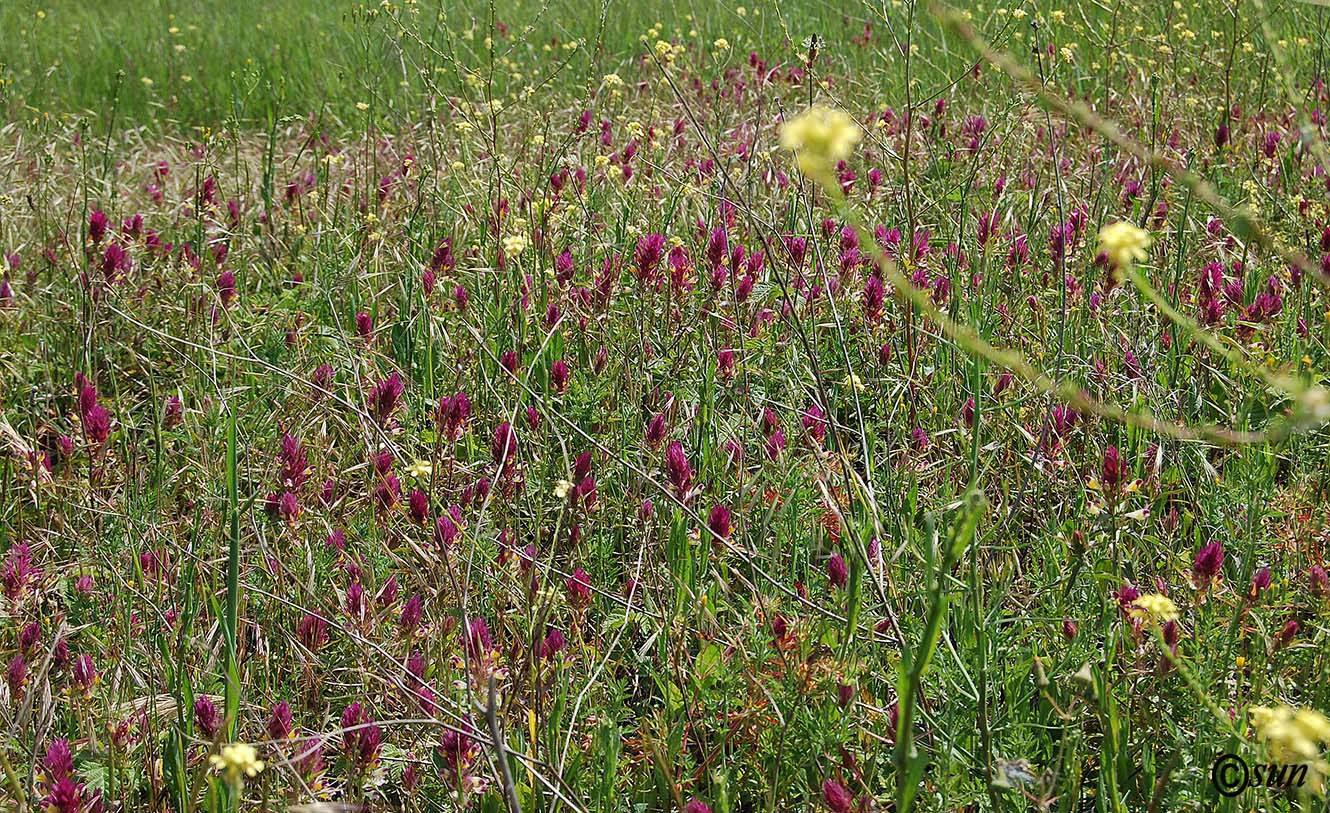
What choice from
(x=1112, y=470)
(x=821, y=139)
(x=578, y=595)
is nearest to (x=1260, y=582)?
(x=1112, y=470)

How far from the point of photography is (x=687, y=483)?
2172mm

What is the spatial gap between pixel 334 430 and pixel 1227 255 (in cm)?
252

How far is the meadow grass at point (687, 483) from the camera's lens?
1.68 metres

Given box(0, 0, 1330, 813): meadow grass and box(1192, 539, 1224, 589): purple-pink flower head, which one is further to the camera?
box(1192, 539, 1224, 589): purple-pink flower head

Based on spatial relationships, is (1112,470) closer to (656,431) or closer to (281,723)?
(656,431)

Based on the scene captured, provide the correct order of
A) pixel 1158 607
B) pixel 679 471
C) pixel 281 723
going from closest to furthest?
pixel 1158 607 < pixel 281 723 < pixel 679 471

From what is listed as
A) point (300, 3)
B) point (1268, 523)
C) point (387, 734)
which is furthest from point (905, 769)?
point (300, 3)

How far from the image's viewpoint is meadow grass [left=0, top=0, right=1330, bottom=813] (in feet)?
5.50

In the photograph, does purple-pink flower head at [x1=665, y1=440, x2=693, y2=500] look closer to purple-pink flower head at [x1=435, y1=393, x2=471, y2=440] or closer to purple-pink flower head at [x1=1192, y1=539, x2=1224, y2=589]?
purple-pink flower head at [x1=435, y1=393, x2=471, y2=440]

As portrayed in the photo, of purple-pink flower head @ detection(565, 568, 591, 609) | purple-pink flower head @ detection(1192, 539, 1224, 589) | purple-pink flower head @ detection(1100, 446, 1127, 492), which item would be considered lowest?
purple-pink flower head @ detection(565, 568, 591, 609)

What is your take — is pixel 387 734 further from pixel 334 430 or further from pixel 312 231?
pixel 312 231

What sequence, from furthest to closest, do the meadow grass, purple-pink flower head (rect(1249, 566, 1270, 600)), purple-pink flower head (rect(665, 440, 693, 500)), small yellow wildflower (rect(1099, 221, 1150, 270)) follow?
purple-pink flower head (rect(665, 440, 693, 500)), purple-pink flower head (rect(1249, 566, 1270, 600)), the meadow grass, small yellow wildflower (rect(1099, 221, 1150, 270))

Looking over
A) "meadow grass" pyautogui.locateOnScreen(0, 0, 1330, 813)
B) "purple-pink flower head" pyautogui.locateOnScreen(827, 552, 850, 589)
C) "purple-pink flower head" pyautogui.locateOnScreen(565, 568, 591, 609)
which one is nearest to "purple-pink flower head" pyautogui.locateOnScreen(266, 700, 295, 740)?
"meadow grass" pyautogui.locateOnScreen(0, 0, 1330, 813)

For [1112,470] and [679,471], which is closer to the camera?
[1112,470]
